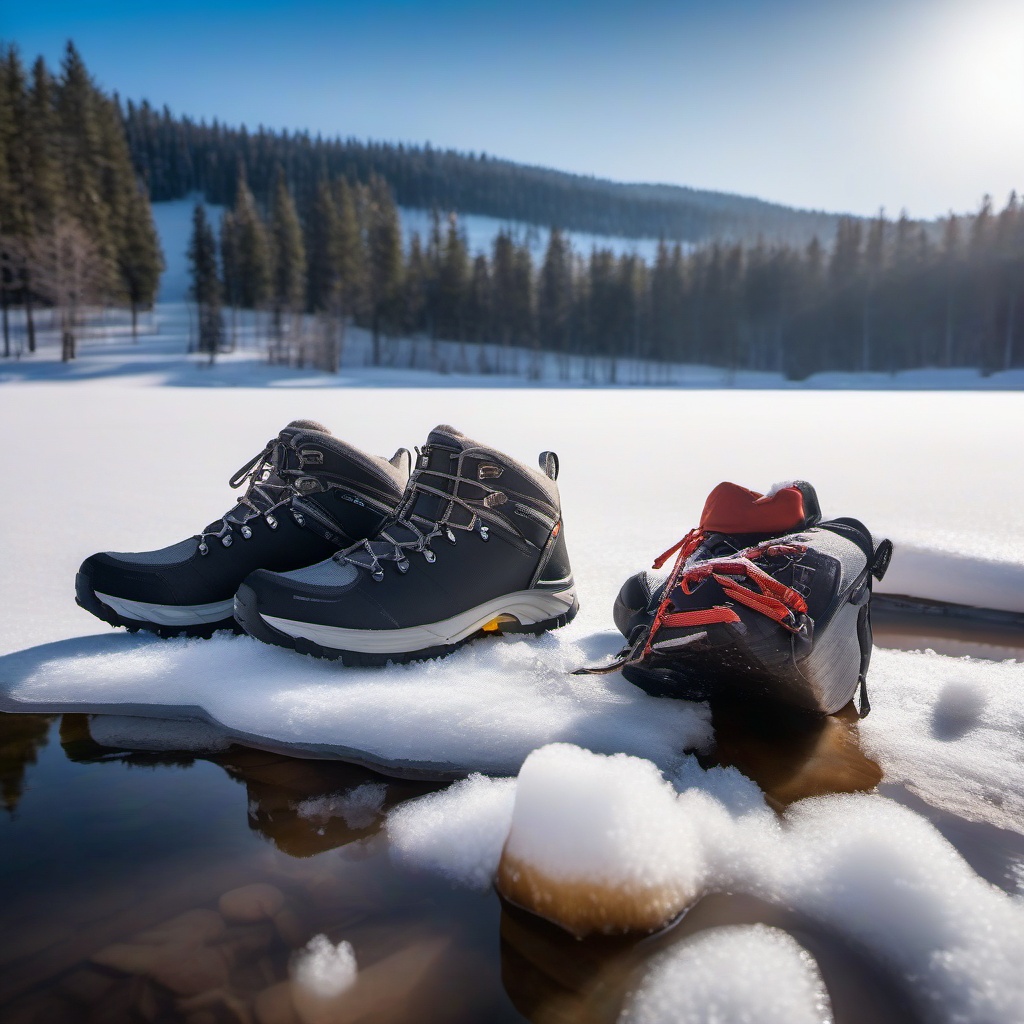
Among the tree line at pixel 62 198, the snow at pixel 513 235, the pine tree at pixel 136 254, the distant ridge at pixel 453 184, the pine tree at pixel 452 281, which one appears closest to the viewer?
the tree line at pixel 62 198

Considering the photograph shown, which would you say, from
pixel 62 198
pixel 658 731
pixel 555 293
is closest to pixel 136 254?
pixel 62 198

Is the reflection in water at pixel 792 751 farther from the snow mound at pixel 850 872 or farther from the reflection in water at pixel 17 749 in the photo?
the reflection in water at pixel 17 749

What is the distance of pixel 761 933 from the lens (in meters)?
0.66

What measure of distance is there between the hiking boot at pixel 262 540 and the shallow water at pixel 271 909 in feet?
1.34

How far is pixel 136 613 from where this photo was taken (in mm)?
1341

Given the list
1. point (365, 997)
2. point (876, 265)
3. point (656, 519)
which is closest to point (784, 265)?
point (876, 265)

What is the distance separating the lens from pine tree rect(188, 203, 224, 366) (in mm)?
27328

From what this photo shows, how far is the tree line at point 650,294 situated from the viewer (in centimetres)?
3212

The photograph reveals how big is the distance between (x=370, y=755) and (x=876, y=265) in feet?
128

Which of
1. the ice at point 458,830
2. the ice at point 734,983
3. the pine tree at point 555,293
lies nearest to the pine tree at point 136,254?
the pine tree at point 555,293

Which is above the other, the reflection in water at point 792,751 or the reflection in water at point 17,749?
the reflection in water at point 792,751

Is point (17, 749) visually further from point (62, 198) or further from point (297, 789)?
point (62, 198)

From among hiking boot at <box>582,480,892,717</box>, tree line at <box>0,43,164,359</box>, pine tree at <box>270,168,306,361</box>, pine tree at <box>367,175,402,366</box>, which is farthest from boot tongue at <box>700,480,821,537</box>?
pine tree at <box>270,168,306,361</box>

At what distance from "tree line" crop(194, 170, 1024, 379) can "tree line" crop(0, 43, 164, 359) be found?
12.1 feet
